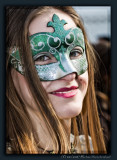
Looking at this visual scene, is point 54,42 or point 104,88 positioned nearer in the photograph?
point 54,42

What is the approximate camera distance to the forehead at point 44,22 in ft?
5.20

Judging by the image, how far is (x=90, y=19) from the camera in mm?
1658

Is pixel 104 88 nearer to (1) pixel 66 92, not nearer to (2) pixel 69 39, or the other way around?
(1) pixel 66 92

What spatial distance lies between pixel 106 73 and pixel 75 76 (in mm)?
222

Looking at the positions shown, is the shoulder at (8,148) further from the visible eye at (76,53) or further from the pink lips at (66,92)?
the visible eye at (76,53)

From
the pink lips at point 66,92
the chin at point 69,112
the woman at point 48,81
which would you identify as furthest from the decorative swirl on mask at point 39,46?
the chin at point 69,112

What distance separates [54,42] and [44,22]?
0.14 m

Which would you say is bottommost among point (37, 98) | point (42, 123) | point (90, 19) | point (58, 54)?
point (42, 123)

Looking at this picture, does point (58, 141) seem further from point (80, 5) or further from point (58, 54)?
point (80, 5)

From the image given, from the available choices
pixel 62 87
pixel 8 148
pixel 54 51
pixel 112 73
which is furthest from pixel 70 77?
pixel 8 148

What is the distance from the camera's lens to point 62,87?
161 cm

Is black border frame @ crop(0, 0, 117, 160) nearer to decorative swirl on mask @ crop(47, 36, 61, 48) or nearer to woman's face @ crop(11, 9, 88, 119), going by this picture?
woman's face @ crop(11, 9, 88, 119)

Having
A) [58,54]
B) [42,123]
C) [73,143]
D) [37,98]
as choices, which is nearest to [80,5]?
[58,54]

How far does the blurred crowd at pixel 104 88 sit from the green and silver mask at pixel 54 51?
0.63 ft
